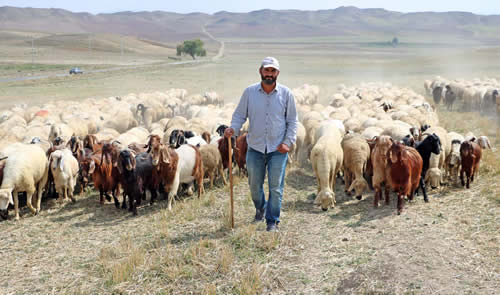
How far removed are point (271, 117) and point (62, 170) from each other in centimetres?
482

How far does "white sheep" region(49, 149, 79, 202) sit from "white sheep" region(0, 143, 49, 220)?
0.22m

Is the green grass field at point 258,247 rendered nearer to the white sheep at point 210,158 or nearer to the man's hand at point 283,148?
the white sheep at point 210,158

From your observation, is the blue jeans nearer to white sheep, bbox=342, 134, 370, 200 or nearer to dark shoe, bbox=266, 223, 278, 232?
dark shoe, bbox=266, 223, 278, 232

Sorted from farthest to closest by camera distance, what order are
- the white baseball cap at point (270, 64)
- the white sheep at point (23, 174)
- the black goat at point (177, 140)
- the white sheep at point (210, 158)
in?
the black goat at point (177, 140) → the white sheep at point (210, 158) → the white sheep at point (23, 174) → the white baseball cap at point (270, 64)

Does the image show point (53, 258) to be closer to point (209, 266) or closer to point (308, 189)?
point (209, 266)

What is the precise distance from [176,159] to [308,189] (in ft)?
9.93

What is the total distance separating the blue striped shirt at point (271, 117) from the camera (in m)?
6.23

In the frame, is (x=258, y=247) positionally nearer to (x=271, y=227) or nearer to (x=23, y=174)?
(x=271, y=227)

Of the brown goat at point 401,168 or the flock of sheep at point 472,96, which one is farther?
the flock of sheep at point 472,96

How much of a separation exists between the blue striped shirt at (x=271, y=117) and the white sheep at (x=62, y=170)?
14.6ft

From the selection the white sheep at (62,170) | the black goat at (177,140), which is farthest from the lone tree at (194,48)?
the white sheep at (62,170)

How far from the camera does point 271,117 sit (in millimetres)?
6223

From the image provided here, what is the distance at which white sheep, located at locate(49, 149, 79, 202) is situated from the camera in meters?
8.70

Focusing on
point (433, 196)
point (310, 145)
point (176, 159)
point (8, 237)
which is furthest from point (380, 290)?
point (310, 145)
